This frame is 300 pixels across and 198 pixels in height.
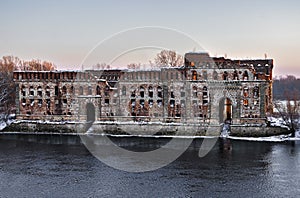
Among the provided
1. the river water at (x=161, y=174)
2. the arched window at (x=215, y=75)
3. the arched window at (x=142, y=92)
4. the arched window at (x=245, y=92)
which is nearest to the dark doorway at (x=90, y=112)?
the arched window at (x=142, y=92)

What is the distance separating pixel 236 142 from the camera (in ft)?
128

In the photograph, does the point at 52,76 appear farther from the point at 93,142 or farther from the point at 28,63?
the point at 28,63

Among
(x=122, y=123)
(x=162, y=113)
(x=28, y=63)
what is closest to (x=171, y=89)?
(x=162, y=113)

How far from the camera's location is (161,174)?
25.4 meters

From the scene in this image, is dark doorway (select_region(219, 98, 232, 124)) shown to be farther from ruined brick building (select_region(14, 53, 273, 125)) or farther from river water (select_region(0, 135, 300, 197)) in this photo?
river water (select_region(0, 135, 300, 197))

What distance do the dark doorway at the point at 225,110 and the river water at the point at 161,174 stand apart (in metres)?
10.4

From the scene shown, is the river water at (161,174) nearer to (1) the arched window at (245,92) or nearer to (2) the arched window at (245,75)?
(1) the arched window at (245,92)

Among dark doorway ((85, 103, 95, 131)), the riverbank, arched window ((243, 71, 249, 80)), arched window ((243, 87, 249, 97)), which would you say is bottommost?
the riverbank

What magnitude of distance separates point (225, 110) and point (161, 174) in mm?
24335

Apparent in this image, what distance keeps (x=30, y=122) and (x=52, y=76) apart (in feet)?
24.0

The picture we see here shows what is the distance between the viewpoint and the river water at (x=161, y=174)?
2123 centimetres

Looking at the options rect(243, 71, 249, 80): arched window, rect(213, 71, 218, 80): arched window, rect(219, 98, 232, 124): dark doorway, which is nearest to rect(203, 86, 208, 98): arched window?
rect(213, 71, 218, 80): arched window

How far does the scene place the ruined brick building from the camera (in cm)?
4469

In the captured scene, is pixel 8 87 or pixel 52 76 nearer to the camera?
pixel 52 76
